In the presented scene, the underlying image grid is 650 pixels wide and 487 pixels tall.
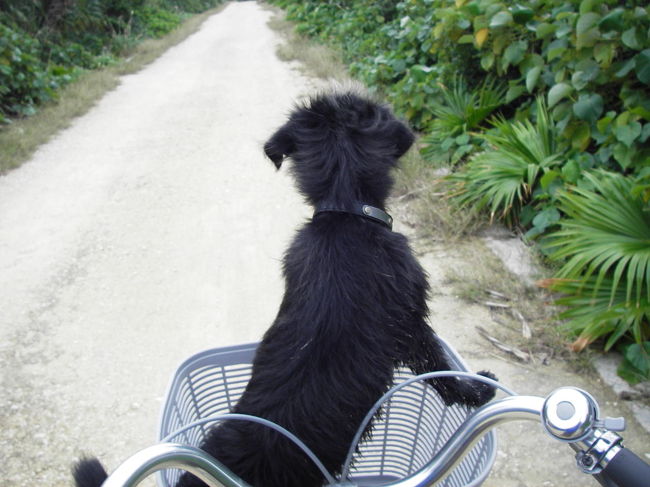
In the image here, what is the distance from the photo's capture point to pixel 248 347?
2.01m

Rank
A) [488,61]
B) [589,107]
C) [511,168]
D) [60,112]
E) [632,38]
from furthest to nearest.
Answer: [60,112] → [488,61] → [511,168] → [589,107] → [632,38]

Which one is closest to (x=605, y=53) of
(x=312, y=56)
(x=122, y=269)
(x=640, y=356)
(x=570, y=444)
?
(x=640, y=356)

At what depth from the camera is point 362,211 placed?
1.81 meters

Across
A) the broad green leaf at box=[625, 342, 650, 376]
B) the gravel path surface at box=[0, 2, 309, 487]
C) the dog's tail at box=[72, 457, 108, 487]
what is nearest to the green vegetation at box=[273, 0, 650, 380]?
the broad green leaf at box=[625, 342, 650, 376]

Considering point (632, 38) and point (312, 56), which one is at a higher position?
point (632, 38)

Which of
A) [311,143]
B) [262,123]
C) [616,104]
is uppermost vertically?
[311,143]

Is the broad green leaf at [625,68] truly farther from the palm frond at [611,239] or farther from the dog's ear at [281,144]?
the dog's ear at [281,144]

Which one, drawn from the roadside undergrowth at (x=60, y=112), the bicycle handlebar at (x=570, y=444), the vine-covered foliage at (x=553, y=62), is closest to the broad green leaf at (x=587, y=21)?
the vine-covered foliage at (x=553, y=62)

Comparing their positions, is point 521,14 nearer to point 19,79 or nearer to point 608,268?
point 608,268

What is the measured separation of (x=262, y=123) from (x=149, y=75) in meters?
3.94

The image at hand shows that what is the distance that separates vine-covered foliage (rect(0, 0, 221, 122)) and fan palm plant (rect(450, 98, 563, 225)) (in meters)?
5.31

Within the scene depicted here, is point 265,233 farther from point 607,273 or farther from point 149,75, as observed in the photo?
point 149,75

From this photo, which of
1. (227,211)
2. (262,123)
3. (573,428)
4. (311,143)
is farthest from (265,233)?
(573,428)

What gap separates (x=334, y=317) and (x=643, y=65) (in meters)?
2.63
